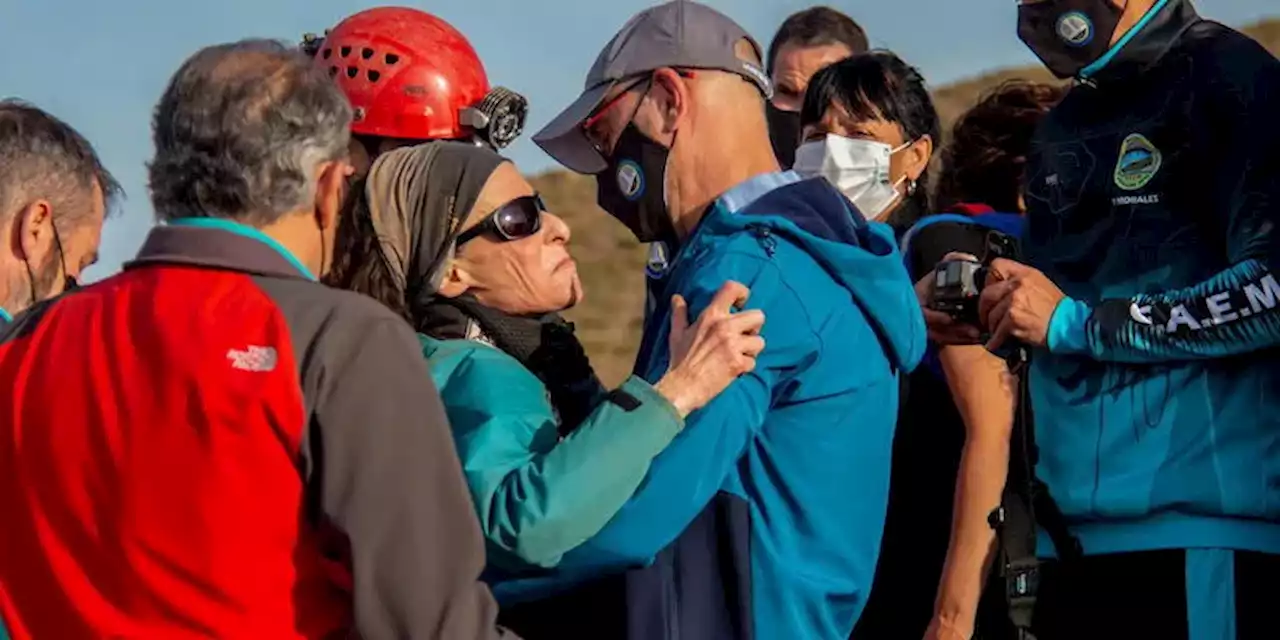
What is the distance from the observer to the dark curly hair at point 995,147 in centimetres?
585

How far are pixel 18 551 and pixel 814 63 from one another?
15.8 ft

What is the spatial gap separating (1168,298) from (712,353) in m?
1.38

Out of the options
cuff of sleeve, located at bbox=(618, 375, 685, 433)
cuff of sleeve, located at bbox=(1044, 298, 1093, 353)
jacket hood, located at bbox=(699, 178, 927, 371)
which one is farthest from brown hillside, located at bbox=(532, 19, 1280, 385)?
cuff of sleeve, located at bbox=(618, 375, 685, 433)

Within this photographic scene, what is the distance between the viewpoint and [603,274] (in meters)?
27.9

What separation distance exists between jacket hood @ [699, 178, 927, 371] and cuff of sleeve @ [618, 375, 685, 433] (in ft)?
1.72

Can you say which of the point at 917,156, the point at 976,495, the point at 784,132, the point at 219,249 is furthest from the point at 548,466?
the point at 784,132

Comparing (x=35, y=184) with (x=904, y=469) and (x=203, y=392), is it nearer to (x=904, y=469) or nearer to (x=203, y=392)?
(x=203, y=392)

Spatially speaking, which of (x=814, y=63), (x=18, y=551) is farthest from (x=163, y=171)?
(x=814, y=63)

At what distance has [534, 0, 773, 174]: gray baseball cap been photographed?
4.16 meters

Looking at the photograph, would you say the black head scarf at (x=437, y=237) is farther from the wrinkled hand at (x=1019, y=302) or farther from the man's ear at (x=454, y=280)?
the wrinkled hand at (x=1019, y=302)

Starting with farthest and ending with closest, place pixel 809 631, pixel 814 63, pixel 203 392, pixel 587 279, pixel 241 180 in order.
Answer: pixel 587 279 < pixel 814 63 < pixel 809 631 < pixel 241 180 < pixel 203 392

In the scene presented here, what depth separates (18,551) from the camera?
308cm

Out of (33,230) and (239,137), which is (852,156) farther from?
(239,137)

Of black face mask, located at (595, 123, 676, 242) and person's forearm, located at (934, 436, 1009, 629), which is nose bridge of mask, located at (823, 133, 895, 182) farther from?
black face mask, located at (595, 123, 676, 242)
